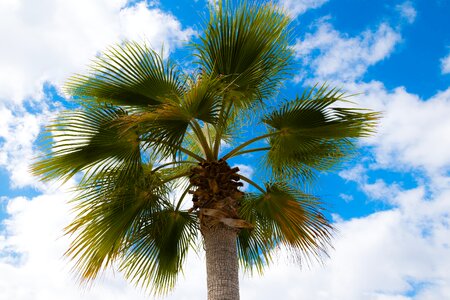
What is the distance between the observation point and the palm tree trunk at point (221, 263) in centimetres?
648

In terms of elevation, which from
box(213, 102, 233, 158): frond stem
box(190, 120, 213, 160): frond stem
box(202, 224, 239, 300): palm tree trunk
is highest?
box(213, 102, 233, 158): frond stem

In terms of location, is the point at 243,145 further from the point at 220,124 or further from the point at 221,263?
the point at 221,263

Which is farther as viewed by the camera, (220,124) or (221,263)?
(220,124)

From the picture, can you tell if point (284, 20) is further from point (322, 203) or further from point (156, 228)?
point (156, 228)

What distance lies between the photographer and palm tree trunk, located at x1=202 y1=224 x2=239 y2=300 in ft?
21.3

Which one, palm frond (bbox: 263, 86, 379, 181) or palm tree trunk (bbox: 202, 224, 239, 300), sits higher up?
palm frond (bbox: 263, 86, 379, 181)

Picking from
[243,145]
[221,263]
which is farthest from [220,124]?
[221,263]

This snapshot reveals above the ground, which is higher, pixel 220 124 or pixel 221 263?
pixel 220 124

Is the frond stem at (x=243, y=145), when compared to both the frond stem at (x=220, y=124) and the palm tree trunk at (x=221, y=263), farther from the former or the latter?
the palm tree trunk at (x=221, y=263)

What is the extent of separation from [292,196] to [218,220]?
1.97 meters

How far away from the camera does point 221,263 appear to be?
261 inches

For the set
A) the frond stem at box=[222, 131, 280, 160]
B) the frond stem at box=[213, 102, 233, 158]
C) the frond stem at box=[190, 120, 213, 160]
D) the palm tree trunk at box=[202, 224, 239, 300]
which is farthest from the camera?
the frond stem at box=[222, 131, 280, 160]

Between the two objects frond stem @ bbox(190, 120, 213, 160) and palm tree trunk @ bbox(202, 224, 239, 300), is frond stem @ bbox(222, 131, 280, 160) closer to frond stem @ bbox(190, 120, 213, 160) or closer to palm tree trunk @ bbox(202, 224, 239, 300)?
frond stem @ bbox(190, 120, 213, 160)

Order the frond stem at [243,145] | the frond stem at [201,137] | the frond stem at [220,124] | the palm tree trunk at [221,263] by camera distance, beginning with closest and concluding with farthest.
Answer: the palm tree trunk at [221,263]
the frond stem at [201,137]
the frond stem at [220,124]
the frond stem at [243,145]
